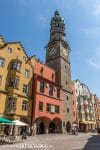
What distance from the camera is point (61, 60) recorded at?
173ft

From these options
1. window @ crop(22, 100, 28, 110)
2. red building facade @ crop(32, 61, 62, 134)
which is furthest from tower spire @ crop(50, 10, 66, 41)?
window @ crop(22, 100, 28, 110)

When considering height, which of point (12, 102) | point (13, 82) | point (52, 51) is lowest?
point (12, 102)

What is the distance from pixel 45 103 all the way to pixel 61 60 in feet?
54.0

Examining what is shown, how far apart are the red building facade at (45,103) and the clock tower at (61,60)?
2647mm

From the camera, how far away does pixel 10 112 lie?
33094 mm

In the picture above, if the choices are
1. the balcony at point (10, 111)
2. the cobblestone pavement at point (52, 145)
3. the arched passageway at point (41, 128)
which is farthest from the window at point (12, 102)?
the arched passageway at point (41, 128)

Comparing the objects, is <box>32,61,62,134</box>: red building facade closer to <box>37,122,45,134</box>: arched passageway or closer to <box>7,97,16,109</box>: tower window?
<box>37,122,45,134</box>: arched passageway

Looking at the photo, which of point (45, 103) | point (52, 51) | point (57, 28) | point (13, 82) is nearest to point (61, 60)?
point (52, 51)

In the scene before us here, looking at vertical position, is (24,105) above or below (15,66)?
below

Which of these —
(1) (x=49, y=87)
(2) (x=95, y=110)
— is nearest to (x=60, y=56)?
(1) (x=49, y=87)

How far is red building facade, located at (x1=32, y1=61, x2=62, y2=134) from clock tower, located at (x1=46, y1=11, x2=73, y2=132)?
8.68 ft

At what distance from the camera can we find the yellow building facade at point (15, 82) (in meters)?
33.5

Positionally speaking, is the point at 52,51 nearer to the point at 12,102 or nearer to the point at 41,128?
the point at 41,128

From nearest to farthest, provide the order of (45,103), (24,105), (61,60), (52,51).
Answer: (24,105) → (45,103) → (61,60) → (52,51)
